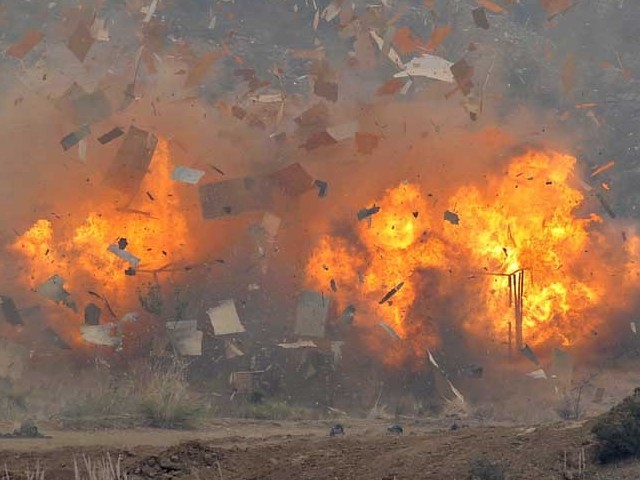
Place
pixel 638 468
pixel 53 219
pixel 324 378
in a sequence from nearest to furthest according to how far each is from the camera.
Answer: pixel 638 468 < pixel 324 378 < pixel 53 219

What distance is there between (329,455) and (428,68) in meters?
12.8

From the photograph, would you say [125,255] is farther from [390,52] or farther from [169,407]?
[390,52]

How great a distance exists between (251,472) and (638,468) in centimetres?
385

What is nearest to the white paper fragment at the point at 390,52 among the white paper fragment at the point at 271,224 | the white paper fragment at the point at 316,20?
the white paper fragment at the point at 316,20

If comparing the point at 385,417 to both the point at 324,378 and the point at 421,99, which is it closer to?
the point at 324,378

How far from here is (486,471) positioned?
23.6 ft

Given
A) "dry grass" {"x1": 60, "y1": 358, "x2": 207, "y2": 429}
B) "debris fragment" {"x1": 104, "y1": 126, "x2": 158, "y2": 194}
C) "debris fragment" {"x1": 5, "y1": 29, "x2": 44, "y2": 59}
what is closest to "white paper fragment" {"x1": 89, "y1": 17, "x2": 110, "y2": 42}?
"debris fragment" {"x1": 5, "y1": 29, "x2": 44, "y2": 59}

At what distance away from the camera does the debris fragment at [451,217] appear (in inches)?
671

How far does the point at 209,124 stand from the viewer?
61.2 feet

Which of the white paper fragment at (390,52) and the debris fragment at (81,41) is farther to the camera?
the white paper fragment at (390,52)

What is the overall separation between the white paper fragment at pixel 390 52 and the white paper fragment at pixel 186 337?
333 inches

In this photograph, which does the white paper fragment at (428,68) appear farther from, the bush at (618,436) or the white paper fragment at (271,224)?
the bush at (618,436)

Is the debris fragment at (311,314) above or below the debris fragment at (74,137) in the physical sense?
below

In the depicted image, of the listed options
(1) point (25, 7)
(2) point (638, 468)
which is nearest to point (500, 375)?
(2) point (638, 468)
